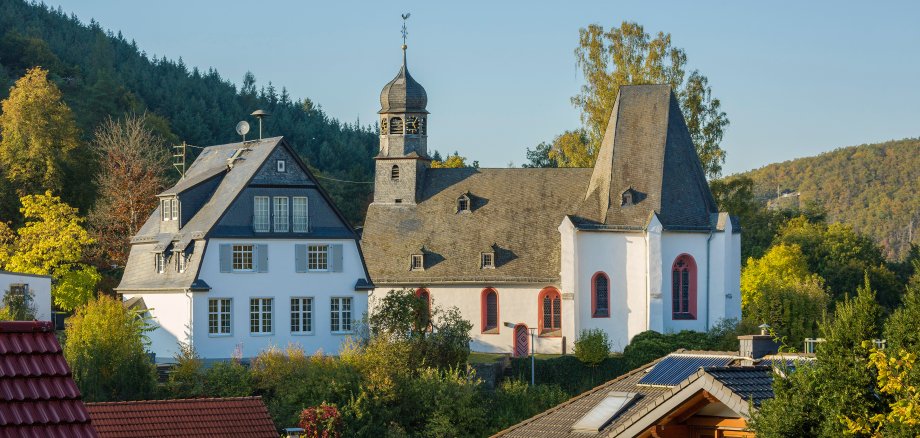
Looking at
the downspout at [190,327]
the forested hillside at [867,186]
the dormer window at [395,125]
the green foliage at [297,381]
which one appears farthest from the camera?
the forested hillside at [867,186]

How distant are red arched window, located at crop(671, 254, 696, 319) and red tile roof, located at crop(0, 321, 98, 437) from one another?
54.6m

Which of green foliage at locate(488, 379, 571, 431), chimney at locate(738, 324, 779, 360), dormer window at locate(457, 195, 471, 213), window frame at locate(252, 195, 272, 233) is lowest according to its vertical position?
green foliage at locate(488, 379, 571, 431)

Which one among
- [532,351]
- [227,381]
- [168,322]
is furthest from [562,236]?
→ [227,381]

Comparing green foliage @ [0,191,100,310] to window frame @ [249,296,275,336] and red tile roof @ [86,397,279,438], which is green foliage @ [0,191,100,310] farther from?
red tile roof @ [86,397,279,438]

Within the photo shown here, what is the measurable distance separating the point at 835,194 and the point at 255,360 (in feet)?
363

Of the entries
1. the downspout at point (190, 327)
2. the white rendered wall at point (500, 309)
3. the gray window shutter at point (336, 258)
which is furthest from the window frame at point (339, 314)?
the white rendered wall at point (500, 309)

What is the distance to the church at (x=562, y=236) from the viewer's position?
6612 centimetres

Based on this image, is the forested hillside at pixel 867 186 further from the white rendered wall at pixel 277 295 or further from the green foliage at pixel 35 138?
the white rendered wall at pixel 277 295

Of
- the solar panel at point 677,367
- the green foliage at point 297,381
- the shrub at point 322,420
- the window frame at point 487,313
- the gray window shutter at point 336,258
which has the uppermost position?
the gray window shutter at point 336,258

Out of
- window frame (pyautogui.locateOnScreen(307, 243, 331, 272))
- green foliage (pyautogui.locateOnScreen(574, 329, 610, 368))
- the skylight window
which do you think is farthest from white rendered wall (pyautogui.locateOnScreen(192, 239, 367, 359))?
the skylight window

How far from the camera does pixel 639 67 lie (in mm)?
76562

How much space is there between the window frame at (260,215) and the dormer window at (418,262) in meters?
12.5

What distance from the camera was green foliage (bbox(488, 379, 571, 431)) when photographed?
173 ft

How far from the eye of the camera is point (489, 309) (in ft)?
226
